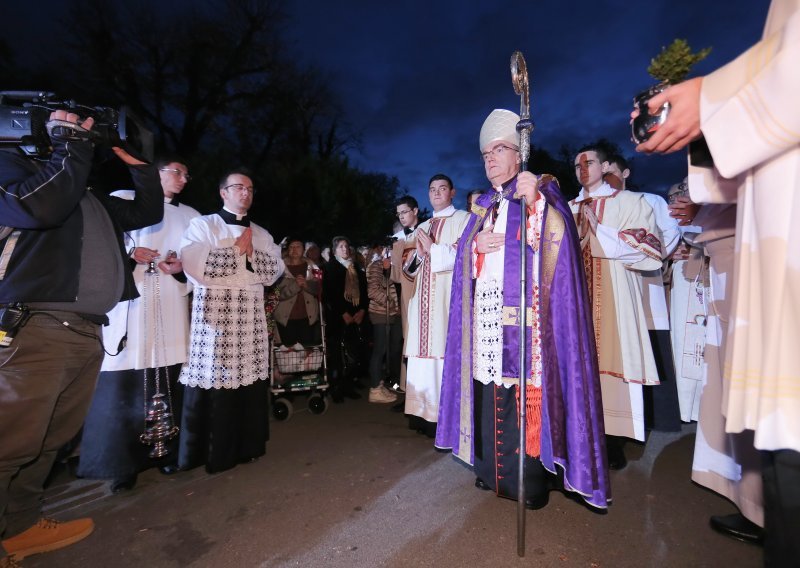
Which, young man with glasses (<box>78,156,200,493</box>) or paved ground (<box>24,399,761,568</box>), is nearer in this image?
paved ground (<box>24,399,761,568</box>)

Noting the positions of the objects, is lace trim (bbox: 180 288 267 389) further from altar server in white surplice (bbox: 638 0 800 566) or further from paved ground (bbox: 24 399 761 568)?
altar server in white surplice (bbox: 638 0 800 566)

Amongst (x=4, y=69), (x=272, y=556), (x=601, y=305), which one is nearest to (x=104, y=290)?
(x=272, y=556)

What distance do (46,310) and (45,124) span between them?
2.96 ft

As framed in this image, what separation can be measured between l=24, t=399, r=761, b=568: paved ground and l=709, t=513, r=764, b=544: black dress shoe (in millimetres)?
45

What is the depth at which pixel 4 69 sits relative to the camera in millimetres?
8914

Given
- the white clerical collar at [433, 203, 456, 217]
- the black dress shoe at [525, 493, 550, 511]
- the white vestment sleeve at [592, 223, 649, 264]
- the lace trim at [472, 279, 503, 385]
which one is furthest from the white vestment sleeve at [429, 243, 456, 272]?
the black dress shoe at [525, 493, 550, 511]

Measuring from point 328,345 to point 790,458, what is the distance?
558 centimetres

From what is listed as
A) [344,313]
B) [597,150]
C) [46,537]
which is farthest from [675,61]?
[344,313]

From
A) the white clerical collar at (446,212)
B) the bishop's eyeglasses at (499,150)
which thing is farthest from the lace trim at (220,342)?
the bishop's eyeglasses at (499,150)

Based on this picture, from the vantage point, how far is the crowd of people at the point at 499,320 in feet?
3.82

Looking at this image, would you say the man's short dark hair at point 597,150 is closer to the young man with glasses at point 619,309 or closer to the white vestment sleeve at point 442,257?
the young man with glasses at point 619,309

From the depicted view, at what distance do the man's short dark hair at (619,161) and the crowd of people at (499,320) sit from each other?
3 centimetres

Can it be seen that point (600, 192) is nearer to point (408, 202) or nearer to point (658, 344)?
point (658, 344)

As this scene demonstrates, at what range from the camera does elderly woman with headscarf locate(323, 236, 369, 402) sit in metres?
6.32
